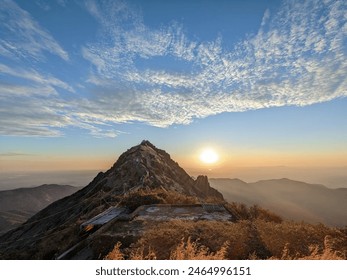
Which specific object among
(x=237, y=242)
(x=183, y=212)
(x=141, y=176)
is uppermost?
(x=141, y=176)

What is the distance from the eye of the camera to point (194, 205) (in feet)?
52.3

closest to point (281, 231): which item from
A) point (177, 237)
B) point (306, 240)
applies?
point (306, 240)

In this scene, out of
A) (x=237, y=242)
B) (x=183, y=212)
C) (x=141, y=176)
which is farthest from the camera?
(x=141, y=176)

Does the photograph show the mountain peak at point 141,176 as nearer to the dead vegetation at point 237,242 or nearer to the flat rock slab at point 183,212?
the flat rock slab at point 183,212

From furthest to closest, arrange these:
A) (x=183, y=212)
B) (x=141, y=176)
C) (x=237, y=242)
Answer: (x=141, y=176) < (x=183, y=212) < (x=237, y=242)

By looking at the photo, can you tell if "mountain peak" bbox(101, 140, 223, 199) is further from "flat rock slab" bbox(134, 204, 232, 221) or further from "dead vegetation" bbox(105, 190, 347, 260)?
→ "dead vegetation" bbox(105, 190, 347, 260)

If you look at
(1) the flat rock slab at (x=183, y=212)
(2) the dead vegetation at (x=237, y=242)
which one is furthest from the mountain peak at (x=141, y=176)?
(2) the dead vegetation at (x=237, y=242)

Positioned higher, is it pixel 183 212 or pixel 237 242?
pixel 183 212

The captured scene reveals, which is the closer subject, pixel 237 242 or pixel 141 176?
pixel 237 242

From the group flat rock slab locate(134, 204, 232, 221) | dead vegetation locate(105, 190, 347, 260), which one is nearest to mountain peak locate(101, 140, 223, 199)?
flat rock slab locate(134, 204, 232, 221)

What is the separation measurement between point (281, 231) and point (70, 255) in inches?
296

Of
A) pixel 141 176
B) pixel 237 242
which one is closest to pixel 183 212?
pixel 237 242

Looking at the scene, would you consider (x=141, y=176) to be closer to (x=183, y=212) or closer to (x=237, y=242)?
(x=183, y=212)

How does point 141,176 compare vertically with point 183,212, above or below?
above
